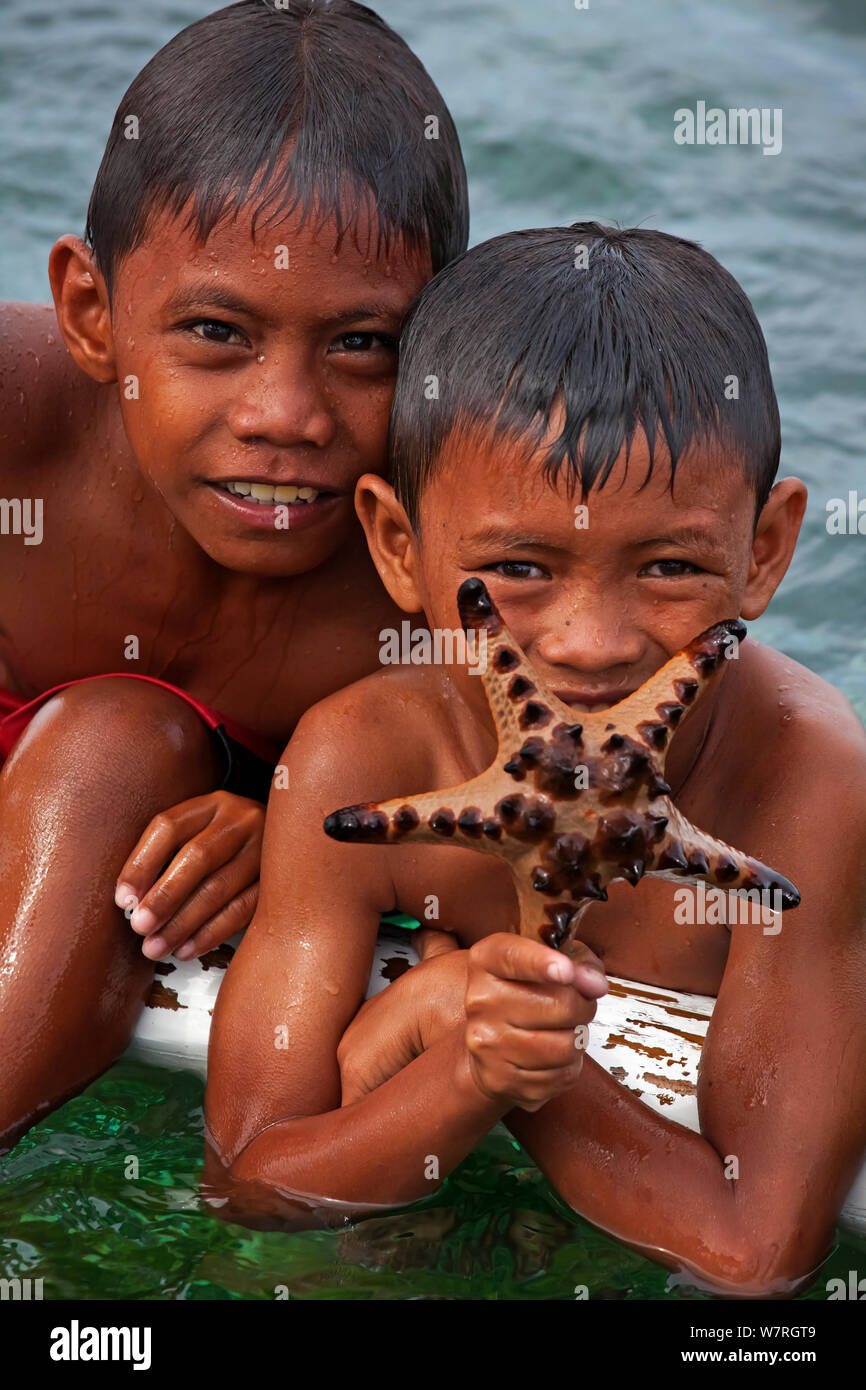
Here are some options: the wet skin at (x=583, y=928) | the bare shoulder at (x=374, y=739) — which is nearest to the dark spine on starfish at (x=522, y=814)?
the wet skin at (x=583, y=928)

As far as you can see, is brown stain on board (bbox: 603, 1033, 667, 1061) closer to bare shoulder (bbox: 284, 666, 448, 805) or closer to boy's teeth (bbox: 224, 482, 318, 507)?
bare shoulder (bbox: 284, 666, 448, 805)

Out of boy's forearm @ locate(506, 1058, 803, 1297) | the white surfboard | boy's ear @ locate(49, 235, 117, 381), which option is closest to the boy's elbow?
boy's forearm @ locate(506, 1058, 803, 1297)

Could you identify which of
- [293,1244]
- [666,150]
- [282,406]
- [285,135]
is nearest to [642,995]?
[293,1244]

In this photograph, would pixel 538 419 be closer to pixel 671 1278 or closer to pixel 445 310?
pixel 445 310

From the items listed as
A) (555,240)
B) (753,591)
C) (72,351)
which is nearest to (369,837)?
(753,591)

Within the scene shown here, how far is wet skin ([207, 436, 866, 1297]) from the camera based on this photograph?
2.55 m

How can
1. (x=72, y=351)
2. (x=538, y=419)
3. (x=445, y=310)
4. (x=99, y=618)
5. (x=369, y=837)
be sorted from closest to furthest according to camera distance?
(x=369, y=837)
(x=538, y=419)
(x=445, y=310)
(x=72, y=351)
(x=99, y=618)

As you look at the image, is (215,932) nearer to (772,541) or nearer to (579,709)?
(579,709)

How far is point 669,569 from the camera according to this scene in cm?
259

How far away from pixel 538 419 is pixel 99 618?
1.29m

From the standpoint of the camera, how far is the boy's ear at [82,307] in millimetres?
3195

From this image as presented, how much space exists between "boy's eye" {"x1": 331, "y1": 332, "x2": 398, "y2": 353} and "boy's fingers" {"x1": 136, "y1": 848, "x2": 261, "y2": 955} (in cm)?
93

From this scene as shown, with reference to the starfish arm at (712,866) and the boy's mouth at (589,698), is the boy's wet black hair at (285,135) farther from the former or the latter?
the starfish arm at (712,866)

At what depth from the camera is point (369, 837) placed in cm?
215
